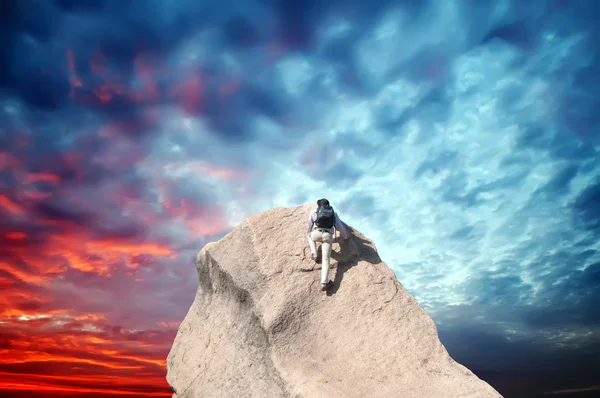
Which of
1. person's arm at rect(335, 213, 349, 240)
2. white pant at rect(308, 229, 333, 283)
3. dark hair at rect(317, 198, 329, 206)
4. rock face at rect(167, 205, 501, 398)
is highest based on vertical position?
dark hair at rect(317, 198, 329, 206)

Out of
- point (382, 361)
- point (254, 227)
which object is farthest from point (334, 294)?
point (254, 227)

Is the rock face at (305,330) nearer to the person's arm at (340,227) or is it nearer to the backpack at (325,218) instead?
the person's arm at (340,227)

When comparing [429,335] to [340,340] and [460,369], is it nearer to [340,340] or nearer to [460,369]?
[460,369]

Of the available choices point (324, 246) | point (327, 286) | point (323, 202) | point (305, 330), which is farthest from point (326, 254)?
point (305, 330)

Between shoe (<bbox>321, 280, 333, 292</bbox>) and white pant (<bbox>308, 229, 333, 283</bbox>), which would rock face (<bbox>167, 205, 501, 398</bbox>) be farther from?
white pant (<bbox>308, 229, 333, 283</bbox>)

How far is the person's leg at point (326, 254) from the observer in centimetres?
910

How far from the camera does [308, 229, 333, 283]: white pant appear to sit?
911cm

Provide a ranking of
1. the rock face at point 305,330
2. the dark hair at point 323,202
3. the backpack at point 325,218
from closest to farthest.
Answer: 1. the rock face at point 305,330
2. the backpack at point 325,218
3. the dark hair at point 323,202

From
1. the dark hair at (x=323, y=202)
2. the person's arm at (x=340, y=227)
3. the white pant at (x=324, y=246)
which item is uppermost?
the dark hair at (x=323, y=202)

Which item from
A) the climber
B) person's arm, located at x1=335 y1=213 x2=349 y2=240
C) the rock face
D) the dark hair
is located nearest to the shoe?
the climber

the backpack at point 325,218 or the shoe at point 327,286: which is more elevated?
the backpack at point 325,218

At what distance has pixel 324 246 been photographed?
9.28m

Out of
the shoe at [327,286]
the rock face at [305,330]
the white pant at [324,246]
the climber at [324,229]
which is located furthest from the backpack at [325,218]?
A: the shoe at [327,286]

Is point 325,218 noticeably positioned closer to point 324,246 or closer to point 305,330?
point 324,246
